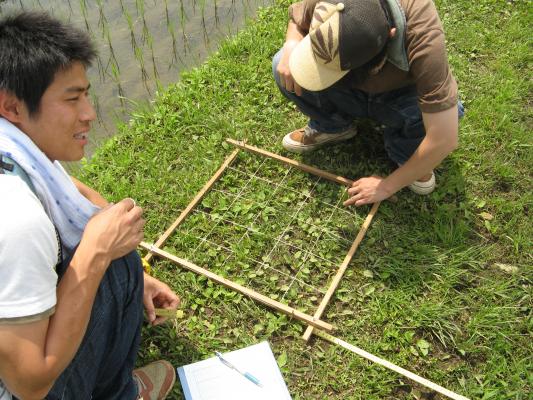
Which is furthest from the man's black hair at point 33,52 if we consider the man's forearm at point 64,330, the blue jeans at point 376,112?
the blue jeans at point 376,112

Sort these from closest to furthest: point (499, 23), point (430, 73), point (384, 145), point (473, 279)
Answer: point (430, 73), point (473, 279), point (384, 145), point (499, 23)

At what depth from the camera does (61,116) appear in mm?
1646

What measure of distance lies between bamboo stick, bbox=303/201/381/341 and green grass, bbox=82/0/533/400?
0.19 ft

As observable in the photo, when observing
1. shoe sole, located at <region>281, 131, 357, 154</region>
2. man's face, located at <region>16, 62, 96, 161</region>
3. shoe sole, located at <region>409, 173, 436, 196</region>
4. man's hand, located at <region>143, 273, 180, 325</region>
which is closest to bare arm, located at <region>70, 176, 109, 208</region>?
man's hand, located at <region>143, 273, 180, 325</region>

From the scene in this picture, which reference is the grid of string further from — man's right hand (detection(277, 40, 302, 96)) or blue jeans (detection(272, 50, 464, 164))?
man's right hand (detection(277, 40, 302, 96))

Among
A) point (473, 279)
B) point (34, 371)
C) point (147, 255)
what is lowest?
point (473, 279)

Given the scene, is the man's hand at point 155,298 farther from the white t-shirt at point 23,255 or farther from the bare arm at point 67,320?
the white t-shirt at point 23,255

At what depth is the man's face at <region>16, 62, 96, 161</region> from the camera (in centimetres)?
Answer: 161

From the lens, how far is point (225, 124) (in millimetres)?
3516

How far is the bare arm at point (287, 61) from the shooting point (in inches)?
111

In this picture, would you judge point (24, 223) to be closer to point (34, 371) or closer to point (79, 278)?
point (79, 278)

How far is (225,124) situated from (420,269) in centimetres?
167

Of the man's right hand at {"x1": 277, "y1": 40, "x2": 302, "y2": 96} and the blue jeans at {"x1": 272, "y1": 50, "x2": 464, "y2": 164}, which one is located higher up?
the man's right hand at {"x1": 277, "y1": 40, "x2": 302, "y2": 96}

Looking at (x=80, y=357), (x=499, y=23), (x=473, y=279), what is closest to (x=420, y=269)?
(x=473, y=279)
